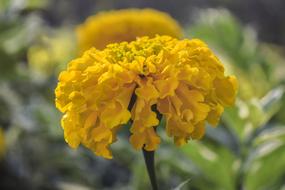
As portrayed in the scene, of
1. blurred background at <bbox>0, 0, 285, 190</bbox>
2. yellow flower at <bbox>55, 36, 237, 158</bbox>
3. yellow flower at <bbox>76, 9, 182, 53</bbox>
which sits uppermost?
yellow flower at <bbox>55, 36, 237, 158</bbox>

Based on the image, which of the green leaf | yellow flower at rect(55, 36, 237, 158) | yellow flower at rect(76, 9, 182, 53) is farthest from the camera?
yellow flower at rect(76, 9, 182, 53)

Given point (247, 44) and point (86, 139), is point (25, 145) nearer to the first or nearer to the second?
point (247, 44)

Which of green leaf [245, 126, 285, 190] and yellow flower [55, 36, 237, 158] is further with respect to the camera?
green leaf [245, 126, 285, 190]

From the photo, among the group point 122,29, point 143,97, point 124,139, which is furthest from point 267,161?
point 143,97

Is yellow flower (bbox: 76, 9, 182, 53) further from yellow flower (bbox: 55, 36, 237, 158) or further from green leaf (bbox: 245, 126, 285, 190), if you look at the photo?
yellow flower (bbox: 55, 36, 237, 158)

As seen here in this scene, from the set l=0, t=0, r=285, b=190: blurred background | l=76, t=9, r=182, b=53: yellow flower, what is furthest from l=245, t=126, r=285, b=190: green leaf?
l=76, t=9, r=182, b=53: yellow flower

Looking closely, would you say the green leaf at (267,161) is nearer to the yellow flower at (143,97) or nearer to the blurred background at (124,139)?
the blurred background at (124,139)
